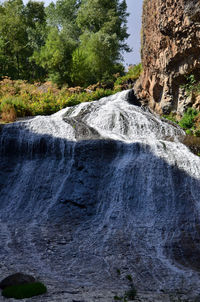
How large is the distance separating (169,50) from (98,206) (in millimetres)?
10805

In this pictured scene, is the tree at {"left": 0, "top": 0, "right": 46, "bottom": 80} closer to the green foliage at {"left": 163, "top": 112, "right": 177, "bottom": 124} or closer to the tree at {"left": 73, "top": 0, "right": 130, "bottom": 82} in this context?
the tree at {"left": 73, "top": 0, "right": 130, "bottom": 82}

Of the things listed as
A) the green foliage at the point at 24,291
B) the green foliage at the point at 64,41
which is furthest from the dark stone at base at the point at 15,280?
the green foliage at the point at 64,41

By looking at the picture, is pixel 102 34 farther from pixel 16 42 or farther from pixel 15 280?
pixel 15 280

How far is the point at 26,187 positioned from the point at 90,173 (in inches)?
94.9

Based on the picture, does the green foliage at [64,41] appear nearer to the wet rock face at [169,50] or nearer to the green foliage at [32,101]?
the green foliage at [32,101]

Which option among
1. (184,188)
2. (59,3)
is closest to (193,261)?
(184,188)

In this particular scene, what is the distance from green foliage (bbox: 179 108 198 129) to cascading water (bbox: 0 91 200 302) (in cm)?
99

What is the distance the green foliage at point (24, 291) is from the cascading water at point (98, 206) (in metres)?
0.26

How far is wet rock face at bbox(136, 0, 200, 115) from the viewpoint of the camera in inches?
537

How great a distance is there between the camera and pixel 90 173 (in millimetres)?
9945

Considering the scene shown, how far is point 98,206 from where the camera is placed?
29.0 ft

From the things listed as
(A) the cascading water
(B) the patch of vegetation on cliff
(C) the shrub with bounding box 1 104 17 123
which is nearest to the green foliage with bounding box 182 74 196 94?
(A) the cascading water

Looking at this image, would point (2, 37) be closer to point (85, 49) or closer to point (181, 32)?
point (85, 49)

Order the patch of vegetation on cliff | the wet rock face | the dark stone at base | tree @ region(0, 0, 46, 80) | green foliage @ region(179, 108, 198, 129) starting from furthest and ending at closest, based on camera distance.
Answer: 1. tree @ region(0, 0, 46, 80)
2. the patch of vegetation on cliff
3. green foliage @ region(179, 108, 198, 129)
4. the wet rock face
5. the dark stone at base
